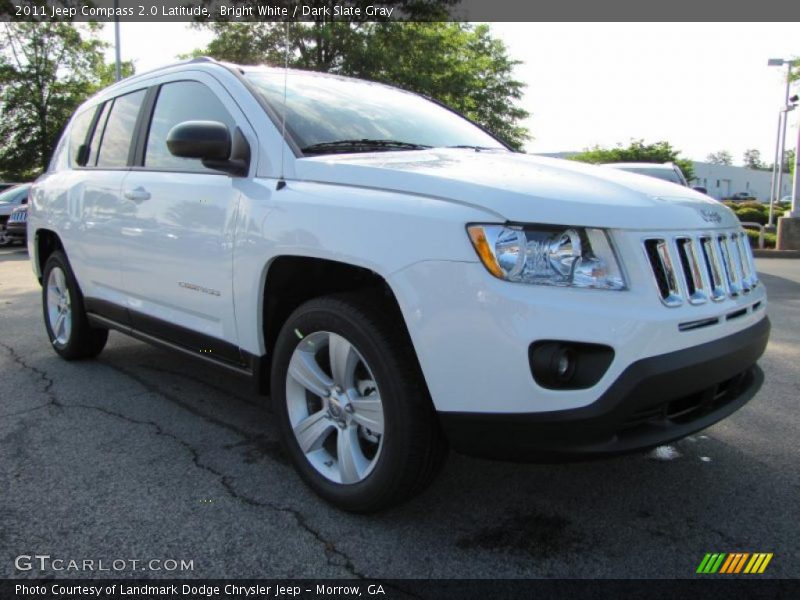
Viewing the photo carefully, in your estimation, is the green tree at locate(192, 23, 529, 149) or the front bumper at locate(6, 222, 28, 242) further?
the green tree at locate(192, 23, 529, 149)

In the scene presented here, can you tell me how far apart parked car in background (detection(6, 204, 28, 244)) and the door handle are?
1382cm

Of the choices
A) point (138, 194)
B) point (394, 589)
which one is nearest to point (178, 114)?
point (138, 194)

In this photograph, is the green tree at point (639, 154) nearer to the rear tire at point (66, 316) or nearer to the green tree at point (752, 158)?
the rear tire at point (66, 316)

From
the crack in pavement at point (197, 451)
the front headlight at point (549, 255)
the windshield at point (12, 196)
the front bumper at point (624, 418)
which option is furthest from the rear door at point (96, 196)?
the windshield at point (12, 196)

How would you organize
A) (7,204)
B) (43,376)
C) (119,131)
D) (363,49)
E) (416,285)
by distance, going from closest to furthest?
1. (416,285)
2. (119,131)
3. (43,376)
4. (7,204)
5. (363,49)

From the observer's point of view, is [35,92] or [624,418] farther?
[35,92]

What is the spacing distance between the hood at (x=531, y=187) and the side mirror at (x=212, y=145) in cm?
35

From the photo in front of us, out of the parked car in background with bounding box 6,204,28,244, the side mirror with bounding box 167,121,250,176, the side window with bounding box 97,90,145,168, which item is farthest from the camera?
the parked car in background with bounding box 6,204,28,244

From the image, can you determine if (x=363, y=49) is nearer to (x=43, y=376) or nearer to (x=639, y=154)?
(x=43, y=376)

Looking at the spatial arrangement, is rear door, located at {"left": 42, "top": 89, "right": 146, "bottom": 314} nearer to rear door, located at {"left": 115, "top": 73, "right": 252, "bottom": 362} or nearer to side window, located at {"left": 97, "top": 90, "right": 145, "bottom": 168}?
side window, located at {"left": 97, "top": 90, "right": 145, "bottom": 168}

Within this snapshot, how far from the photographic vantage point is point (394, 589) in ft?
6.76

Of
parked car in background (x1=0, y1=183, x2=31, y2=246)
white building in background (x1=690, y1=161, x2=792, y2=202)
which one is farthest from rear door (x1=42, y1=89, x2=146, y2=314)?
white building in background (x1=690, y1=161, x2=792, y2=202)

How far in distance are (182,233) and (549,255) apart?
6.26 feet

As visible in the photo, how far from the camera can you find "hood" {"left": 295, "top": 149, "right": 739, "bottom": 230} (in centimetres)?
206
